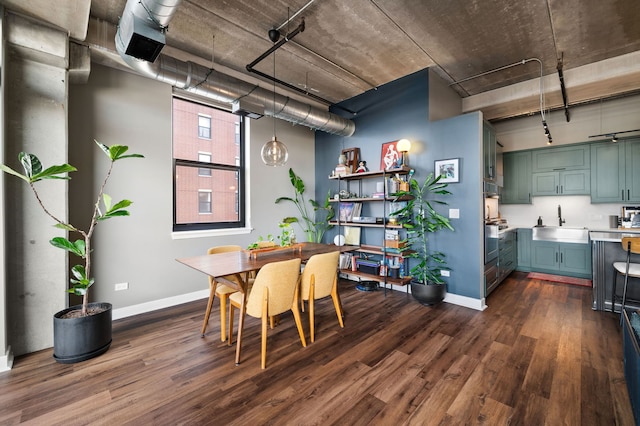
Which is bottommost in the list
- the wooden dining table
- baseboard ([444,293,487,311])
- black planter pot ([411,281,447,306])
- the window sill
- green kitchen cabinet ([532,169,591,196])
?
baseboard ([444,293,487,311])

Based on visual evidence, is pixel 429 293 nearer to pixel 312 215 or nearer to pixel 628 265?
pixel 628 265

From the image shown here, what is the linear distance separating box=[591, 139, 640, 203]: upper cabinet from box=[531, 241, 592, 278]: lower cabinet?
2.96ft

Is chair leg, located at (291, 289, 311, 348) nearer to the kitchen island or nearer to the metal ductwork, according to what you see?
the metal ductwork

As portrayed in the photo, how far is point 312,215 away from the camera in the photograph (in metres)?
5.48

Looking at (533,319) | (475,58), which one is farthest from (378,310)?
(475,58)

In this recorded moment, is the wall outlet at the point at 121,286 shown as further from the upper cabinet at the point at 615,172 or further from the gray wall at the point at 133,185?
the upper cabinet at the point at 615,172

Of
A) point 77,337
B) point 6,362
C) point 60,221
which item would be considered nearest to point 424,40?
point 60,221

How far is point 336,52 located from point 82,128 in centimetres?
316

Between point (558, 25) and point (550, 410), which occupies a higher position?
point (558, 25)

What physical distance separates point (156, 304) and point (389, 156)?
401 cm

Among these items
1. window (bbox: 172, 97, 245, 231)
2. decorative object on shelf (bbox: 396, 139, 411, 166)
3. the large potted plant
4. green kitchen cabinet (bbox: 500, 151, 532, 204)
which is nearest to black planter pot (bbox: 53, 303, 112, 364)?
the large potted plant

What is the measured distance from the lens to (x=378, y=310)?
3447 mm

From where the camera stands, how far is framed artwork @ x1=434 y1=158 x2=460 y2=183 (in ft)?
12.0

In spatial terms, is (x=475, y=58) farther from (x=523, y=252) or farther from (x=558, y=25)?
(x=523, y=252)
